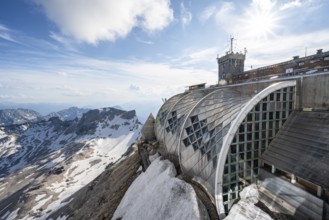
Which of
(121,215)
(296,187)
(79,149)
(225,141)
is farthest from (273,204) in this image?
(79,149)

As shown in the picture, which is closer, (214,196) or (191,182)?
(214,196)

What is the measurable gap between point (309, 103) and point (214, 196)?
12595 millimetres

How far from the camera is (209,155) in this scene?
18500mm

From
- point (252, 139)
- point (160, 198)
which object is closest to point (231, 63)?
point (252, 139)

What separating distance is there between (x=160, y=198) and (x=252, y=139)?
10835 millimetres

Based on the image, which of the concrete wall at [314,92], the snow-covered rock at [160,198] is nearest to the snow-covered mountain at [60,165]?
the snow-covered rock at [160,198]

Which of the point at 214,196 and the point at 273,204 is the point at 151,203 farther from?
the point at 273,204

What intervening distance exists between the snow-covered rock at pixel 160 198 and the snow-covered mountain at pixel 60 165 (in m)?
56.8

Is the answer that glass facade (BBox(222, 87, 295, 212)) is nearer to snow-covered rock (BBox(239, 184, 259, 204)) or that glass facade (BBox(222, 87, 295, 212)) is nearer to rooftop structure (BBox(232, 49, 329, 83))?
snow-covered rock (BBox(239, 184, 259, 204))

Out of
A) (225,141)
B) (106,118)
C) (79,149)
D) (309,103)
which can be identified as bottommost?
(79,149)

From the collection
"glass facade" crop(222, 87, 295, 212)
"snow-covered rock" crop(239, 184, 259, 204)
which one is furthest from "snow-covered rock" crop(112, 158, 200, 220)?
"snow-covered rock" crop(239, 184, 259, 204)

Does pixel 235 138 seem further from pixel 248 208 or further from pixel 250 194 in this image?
pixel 248 208

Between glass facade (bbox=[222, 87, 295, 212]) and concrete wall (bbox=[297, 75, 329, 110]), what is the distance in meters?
0.95

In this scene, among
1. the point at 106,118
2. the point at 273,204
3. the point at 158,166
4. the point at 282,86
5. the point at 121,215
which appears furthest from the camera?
the point at 106,118
